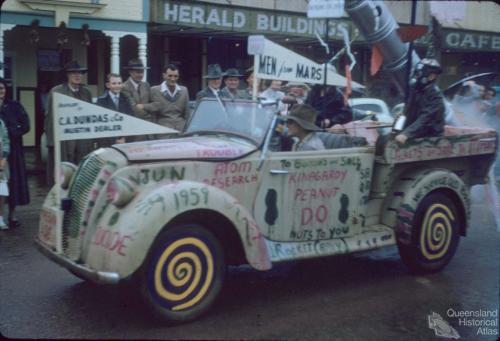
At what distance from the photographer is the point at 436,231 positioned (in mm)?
5891

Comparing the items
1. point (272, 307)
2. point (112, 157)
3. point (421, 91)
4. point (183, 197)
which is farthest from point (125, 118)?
point (421, 91)

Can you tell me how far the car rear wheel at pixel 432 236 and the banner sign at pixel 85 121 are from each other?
106 inches

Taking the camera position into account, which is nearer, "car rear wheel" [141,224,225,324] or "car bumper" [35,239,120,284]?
"car bumper" [35,239,120,284]

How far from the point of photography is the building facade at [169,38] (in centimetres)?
1379

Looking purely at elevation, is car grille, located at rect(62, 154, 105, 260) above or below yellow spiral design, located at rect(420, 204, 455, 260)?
above

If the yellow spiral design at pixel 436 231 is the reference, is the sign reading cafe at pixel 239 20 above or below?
above

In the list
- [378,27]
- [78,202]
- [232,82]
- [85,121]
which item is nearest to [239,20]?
[232,82]

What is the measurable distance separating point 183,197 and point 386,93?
12.6m

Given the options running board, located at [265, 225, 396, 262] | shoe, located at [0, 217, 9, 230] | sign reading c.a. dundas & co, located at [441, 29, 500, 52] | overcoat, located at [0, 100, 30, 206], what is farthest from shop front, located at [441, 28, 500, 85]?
shoe, located at [0, 217, 9, 230]

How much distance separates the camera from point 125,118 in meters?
4.93

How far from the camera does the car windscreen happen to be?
16.8 ft

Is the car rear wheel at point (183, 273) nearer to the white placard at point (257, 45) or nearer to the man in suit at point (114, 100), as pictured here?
the white placard at point (257, 45)

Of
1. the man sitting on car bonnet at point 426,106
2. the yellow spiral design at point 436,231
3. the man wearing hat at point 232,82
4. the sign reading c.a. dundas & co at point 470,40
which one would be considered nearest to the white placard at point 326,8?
the man sitting on car bonnet at point 426,106

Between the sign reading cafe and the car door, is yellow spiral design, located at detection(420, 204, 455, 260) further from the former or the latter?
the sign reading cafe
